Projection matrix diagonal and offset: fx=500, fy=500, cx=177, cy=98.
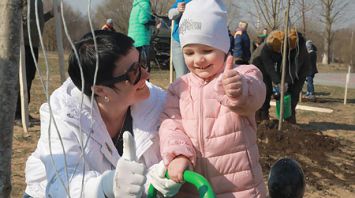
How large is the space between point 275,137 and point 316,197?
5.96 feet

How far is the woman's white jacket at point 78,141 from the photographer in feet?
5.96

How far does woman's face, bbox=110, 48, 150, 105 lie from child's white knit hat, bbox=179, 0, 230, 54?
0.75ft

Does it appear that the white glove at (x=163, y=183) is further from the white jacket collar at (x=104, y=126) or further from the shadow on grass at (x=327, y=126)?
the shadow on grass at (x=327, y=126)

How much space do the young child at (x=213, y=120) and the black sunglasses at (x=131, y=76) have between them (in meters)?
0.19

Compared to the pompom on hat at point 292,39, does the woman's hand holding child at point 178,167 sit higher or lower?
lower

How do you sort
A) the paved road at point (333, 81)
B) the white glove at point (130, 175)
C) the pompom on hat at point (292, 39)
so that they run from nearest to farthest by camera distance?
the white glove at point (130, 175) < the pompom on hat at point (292, 39) < the paved road at point (333, 81)

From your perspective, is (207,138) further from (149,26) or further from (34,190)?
(149,26)

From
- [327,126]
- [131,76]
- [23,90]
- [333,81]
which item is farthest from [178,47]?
[333,81]

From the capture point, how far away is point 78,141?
1.89 m

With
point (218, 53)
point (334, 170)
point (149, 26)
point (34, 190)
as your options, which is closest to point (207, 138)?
point (218, 53)

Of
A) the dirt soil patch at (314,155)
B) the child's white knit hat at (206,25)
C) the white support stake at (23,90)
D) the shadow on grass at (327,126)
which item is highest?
the child's white knit hat at (206,25)

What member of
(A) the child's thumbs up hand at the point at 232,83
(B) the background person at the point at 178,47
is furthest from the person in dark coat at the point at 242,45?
(A) the child's thumbs up hand at the point at 232,83

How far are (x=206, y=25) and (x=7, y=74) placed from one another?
783 millimetres

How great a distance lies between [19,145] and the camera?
17.7 ft
